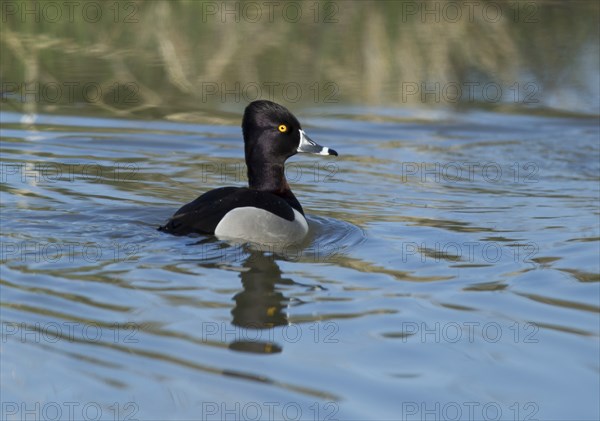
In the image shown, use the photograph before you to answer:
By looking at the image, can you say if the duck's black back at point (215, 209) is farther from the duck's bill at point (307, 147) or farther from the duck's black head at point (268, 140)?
the duck's bill at point (307, 147)

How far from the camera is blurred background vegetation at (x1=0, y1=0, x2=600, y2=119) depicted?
1527cm

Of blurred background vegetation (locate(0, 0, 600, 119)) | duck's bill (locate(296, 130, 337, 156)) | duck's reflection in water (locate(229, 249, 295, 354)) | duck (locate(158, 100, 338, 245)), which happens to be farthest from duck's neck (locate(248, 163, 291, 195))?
blurred background vegetation (locate(0, 0, 600, 119))

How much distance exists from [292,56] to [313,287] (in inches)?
366

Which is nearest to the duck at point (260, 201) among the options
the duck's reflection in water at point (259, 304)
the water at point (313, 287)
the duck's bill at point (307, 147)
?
the duck's bill at point (307, 147)

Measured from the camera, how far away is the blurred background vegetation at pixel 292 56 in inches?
601

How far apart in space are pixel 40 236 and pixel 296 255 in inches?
74.0

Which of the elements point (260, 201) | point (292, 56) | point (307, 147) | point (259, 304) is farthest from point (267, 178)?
point (292, 56)

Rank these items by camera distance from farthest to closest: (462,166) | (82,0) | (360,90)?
(82,0) → (360,90) → (462,166)

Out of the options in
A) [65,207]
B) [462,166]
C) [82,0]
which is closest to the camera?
[65,207]

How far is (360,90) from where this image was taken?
15.9 m

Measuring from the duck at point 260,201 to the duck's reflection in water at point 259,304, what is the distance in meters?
0.27

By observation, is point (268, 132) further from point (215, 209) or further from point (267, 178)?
point (215, 209)

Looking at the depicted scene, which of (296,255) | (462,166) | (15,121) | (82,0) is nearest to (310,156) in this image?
(462,166)

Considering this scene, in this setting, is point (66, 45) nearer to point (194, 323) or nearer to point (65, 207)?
point (65, 207)
